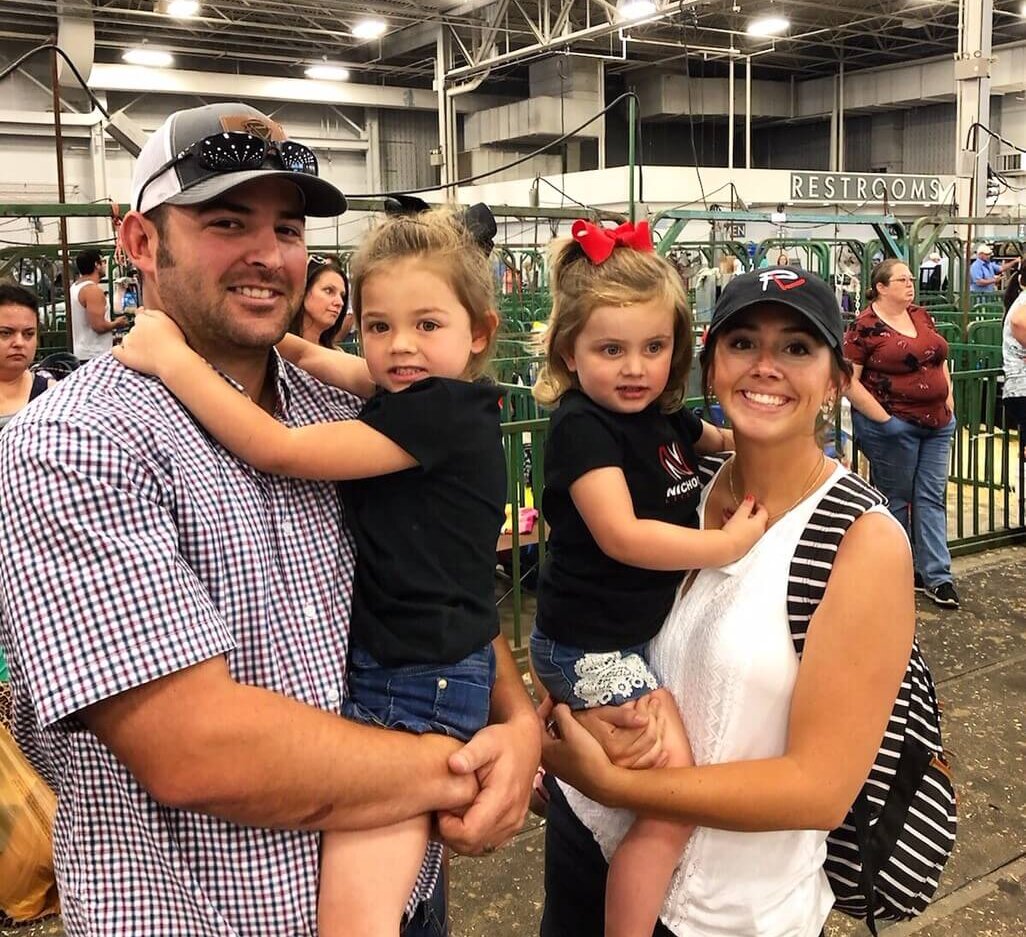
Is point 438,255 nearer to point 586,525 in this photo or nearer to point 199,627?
point 586,525

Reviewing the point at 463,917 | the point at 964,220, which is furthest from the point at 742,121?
the point at 463,917

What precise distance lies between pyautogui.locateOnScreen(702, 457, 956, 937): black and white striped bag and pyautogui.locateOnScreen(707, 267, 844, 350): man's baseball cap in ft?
0.80

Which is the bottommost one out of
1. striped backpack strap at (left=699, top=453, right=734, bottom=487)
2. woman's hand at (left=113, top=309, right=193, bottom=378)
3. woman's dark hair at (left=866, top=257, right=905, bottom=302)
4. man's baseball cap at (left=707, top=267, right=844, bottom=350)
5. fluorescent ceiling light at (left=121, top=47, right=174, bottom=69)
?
striped backpack strap at (left=699, top=453, right=734, bottom=487)

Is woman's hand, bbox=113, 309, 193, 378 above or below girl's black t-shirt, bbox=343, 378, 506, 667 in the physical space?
above

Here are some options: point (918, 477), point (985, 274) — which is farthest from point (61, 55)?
point (985, 274)

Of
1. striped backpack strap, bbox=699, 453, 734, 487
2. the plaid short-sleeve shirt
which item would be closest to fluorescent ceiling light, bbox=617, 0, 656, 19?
striped backpack strap, bbox=699, 453, 734, 487

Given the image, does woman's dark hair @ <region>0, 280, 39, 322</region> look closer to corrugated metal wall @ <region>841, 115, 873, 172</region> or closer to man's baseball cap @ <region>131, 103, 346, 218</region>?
man's baseball cap @ <region>131, 103, 346, 218</region>

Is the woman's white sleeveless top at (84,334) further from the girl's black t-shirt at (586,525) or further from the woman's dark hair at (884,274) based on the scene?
the girl's black t-shirt at (586,525)

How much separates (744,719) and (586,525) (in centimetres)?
44

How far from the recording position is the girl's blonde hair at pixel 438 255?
1.58m

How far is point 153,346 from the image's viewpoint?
129 cm

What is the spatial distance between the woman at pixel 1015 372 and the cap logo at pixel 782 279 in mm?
5365

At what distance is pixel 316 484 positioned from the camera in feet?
4.62

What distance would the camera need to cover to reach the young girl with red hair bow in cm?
163
